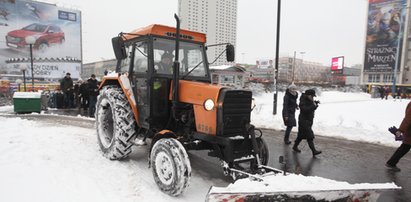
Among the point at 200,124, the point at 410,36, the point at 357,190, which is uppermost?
the point at 410,36

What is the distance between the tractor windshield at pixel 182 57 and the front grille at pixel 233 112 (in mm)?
1155

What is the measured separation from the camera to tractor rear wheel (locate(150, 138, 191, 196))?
3584mm

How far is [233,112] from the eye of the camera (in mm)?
4055

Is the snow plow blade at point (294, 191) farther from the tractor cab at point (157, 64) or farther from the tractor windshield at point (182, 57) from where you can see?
the tractor windshield at point (182, 57)

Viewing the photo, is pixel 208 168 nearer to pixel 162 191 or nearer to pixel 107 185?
pixel 162 191

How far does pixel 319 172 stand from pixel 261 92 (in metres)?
23.7

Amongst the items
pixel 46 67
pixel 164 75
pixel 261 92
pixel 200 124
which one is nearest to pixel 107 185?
pixel 200 124

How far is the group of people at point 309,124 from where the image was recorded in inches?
201

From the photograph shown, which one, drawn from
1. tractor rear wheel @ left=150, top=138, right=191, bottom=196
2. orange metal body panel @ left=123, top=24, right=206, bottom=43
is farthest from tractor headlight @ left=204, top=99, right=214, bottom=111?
orange metal body panel @ left=123, top=24, right=206, bottom=43

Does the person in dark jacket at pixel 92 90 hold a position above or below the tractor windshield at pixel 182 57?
below

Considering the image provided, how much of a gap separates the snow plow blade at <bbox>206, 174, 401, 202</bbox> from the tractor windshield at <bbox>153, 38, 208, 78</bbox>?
241 cm

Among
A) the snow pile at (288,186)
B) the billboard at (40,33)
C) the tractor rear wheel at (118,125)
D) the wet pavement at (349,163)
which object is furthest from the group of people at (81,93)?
the billboard at (40,33)

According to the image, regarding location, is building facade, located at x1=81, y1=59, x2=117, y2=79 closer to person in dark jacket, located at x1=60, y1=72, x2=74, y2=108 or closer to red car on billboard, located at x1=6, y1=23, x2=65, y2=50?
person in dark jacket, located at x1=60, y1=72, x2=74, y2=108

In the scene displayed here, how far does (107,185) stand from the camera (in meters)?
4.08
